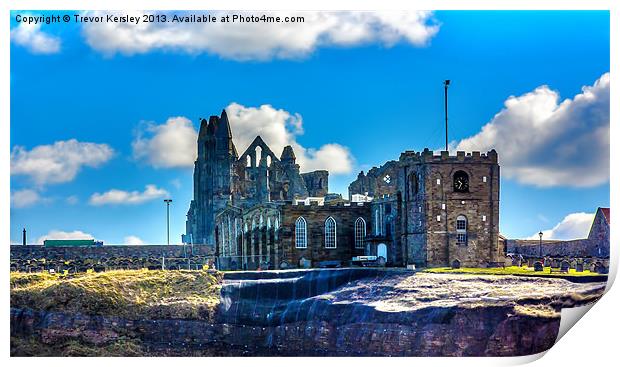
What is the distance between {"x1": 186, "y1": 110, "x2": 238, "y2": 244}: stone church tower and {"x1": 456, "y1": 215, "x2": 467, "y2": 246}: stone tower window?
35.9 m

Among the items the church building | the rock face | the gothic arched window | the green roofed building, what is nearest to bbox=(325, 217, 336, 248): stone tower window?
the church building

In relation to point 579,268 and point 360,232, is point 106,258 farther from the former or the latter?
point 579,268

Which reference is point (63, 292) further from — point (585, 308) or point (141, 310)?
point (585, 308)

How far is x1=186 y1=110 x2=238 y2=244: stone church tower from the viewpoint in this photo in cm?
10194

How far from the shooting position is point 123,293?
62.3 metres

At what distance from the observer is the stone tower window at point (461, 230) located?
6631cm

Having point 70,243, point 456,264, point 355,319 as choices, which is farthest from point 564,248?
point 70,243

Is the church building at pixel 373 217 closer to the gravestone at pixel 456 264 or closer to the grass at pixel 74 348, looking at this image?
the gravestone at pixel 456 264

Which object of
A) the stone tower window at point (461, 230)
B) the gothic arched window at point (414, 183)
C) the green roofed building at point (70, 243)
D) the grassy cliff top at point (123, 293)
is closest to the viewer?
the grassy cliff top at point (123, 293)

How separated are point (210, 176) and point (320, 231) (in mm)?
30482

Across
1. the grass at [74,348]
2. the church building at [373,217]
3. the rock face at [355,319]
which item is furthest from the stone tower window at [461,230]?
the grass at [74,348]

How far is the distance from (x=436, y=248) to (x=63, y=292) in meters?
18.8

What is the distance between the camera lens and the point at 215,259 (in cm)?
7956

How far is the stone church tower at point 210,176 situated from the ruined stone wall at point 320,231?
24877 millimetres
